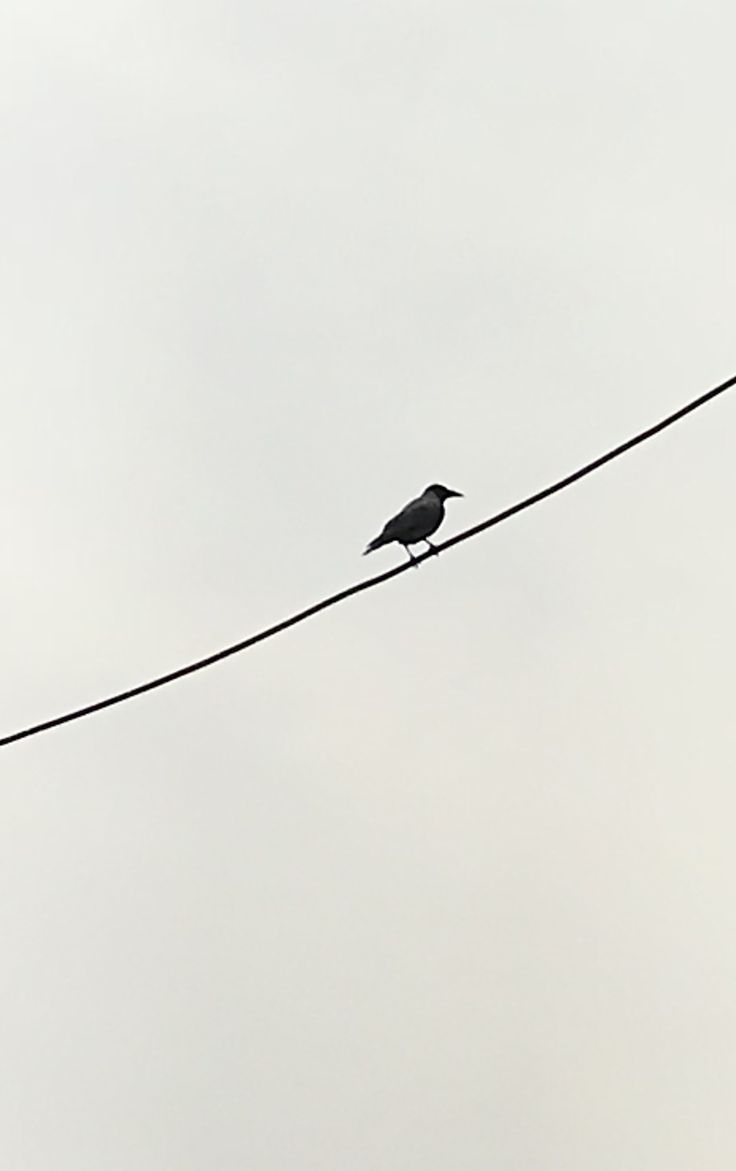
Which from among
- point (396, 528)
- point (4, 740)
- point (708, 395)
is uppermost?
point (396, 528)

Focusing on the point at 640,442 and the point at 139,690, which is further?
the point at 139,690

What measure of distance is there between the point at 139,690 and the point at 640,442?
2.23 m

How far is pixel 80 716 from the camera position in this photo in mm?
8117

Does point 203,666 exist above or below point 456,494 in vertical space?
below

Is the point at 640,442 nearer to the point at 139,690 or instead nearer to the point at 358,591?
the point at 358,591

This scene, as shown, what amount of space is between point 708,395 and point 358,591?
1.62 meters

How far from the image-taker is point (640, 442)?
728cm

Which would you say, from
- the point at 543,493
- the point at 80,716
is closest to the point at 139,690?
the point at 80,716

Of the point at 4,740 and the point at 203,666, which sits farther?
the point at 4,740

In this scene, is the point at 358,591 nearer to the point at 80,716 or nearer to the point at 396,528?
the point at 80,716

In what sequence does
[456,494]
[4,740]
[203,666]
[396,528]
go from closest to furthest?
[203,666] < [4,740] < [396,528] < [456,494]

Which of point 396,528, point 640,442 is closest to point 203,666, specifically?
point 640,442

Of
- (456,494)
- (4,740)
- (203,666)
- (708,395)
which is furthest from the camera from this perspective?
(456,494)

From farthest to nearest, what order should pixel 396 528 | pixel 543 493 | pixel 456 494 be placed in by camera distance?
1. pixel 456 494
2. pixel 396 528
3. pixel 543 493
